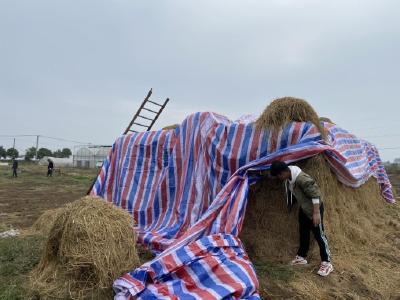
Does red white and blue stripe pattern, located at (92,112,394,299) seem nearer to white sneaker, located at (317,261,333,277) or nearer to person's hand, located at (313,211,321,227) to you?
person's hand, located at (313,211,321,227)

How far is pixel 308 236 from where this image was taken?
4.60 meters

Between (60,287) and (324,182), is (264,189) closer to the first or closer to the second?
(324,182)

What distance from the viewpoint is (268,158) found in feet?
15.7

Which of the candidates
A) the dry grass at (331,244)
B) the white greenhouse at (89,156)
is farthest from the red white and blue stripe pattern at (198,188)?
the white greenhouse at (89,156)

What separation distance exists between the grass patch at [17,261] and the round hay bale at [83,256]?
19 cm

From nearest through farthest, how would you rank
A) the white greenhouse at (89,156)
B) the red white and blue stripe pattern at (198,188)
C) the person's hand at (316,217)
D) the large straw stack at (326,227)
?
the red white and blue stripe pattern at (198,188) → the person's hand at (316,217) → the large straw stack at (326,227) → the white greenhouse at (89,156)

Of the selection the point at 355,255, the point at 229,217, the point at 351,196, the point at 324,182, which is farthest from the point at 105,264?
the point at 351,196

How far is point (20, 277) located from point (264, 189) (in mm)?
3441

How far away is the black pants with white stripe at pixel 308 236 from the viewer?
4.34 meters

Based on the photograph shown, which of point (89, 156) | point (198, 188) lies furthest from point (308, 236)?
point (89, 156)

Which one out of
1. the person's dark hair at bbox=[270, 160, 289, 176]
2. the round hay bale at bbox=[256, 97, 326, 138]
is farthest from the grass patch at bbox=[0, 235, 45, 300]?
the round hay bale at bbox=[256, 97, 326, 138]

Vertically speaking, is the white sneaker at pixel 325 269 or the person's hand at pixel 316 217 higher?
the person's hand at pixel 316 217

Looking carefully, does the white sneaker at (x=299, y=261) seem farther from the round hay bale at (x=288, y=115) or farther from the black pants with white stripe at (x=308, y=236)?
the round hay bale at (x=288, y=115)

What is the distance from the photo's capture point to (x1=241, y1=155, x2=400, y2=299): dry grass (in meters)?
4.04
